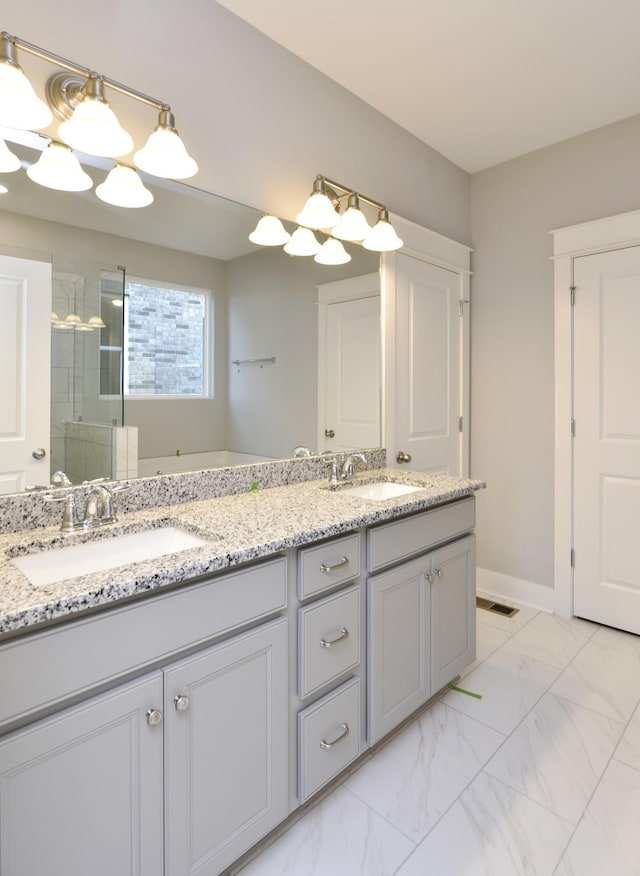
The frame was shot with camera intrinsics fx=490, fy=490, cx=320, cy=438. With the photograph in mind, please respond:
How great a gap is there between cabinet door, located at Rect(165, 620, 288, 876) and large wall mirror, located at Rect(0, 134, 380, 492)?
69 centimetres

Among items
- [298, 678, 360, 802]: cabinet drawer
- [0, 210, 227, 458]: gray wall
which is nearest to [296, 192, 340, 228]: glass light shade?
[0, 210, 227, 458]: gray wall

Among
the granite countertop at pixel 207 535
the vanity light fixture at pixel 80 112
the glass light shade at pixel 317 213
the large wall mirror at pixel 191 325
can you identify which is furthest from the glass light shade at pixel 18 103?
the granite countertop at pixel 207 535

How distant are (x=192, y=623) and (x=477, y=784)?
44.3 inches

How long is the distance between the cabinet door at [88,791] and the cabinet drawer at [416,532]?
750 millimetres

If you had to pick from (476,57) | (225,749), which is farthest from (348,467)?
(476,57)

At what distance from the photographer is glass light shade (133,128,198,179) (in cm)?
134

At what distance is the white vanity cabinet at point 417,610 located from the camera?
155 cm

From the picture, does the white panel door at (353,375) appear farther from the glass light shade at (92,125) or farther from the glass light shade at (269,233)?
the glass light shade at (92,125)

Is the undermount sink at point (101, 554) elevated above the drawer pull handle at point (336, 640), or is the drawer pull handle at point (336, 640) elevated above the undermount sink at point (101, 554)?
the undermount sink at point (101, 554)

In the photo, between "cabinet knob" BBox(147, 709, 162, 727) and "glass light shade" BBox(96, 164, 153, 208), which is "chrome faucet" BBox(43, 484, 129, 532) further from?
"glass light shade" BBox(96, 164, 153, 208)

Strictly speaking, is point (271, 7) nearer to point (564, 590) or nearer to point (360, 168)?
point (360, 168)

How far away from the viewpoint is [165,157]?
136 centimetres

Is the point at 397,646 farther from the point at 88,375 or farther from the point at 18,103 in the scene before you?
the point at 18,103

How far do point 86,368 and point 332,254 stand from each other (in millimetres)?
1191
